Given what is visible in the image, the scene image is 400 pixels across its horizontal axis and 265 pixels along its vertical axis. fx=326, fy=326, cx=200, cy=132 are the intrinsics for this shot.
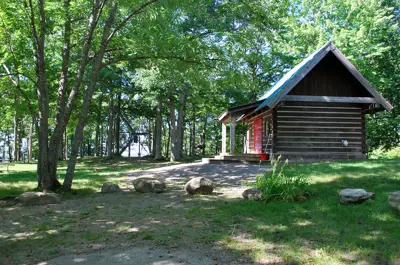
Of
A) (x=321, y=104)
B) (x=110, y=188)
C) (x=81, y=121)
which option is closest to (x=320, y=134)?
(x=321, y=104)

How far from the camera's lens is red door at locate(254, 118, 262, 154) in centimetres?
A: 2206

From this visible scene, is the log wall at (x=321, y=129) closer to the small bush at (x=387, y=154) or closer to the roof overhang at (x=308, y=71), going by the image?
the roof overhang at (x=308, y=71)

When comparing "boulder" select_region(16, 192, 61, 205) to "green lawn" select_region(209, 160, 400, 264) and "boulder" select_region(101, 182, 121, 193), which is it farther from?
"green lawn" select_region(209, 160, 400, 264)

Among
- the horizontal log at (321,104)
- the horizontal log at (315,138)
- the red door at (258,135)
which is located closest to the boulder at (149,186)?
the horizontal log at (315,138)

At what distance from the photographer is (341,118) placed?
1792 cm

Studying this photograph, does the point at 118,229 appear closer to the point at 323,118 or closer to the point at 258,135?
the point at 323,118

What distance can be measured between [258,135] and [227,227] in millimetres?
16770

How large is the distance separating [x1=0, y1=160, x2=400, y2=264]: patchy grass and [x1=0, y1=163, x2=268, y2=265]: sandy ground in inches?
0.8

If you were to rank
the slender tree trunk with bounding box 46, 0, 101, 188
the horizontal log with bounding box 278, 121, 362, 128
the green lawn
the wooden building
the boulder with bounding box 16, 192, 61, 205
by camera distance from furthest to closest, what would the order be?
the horizontal log with bounding box 278, 121, 362, 128
the wooden building
the slender tree trunk with bounding box 46, 0, 101, 188
the boulder with bounding box 16, 192, 61, 205
the green lawn

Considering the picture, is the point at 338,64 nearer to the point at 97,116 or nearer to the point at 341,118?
the point at 341,118

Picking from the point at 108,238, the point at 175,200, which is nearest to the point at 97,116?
the point at 175,200

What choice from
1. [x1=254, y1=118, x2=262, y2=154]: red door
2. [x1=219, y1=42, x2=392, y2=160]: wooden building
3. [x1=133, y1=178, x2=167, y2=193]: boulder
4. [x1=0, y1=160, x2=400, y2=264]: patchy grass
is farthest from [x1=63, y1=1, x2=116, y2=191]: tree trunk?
[x1=254, y1=118, x2=262, y2=154]: red door

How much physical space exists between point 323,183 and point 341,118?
9692mm

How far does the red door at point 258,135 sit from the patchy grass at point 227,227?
41.8ft
